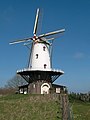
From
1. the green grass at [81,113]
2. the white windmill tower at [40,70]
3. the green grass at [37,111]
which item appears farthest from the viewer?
the white windmill tower at [40,70]

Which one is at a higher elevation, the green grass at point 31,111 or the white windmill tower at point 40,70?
the white windmill tower at point 40,70

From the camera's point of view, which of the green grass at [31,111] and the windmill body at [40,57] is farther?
the windmill body at [40,57]

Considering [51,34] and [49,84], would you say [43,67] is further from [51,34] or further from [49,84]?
[51,34]

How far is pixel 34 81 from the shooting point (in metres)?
44.0

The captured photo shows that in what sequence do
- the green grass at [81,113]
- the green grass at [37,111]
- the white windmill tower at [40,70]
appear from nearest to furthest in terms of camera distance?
the green grass at [81,113] < the green grass at [37,111] < the white windmill tower at [40,70]

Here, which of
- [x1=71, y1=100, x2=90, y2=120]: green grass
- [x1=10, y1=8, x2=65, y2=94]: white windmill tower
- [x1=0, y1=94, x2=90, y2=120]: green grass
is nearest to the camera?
[x1=71, y1=100, x2=90, y2=120]: green grass

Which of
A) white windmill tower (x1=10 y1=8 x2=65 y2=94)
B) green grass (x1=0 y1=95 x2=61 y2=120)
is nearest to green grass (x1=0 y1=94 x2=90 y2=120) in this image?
green grass (x1=0 y1=95 x2=61 y2=120)

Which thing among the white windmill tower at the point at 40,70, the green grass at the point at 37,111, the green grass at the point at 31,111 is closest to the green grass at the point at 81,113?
the green grass at the point at 37,111

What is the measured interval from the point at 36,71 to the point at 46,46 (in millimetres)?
4669

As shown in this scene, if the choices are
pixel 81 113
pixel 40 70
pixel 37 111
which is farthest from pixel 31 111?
pixel 40 70

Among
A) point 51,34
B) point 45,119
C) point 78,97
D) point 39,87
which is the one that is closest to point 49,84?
point 39,87

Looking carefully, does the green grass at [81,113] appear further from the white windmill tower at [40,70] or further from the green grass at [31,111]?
the white windmill tower at [40,70]

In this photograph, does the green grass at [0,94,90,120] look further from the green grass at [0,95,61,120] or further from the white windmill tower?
the white windmill tower

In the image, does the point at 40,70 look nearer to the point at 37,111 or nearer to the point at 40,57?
the point at 40,57
